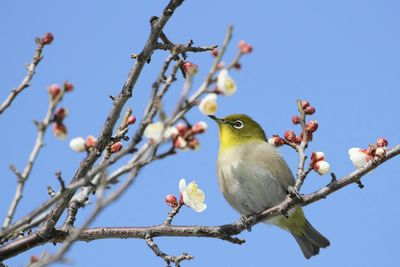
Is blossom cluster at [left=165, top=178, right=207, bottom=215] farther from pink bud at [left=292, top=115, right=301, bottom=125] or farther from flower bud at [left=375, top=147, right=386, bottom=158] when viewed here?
flower bud at [left=375, top=147, right=386, bottom=158]

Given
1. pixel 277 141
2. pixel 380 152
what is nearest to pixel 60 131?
pixel 380 152

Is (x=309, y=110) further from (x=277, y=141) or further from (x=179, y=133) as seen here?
(x=179, y=133)

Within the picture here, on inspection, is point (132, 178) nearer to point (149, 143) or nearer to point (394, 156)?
point (149, 143)

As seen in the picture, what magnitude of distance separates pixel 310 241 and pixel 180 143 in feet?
14.1

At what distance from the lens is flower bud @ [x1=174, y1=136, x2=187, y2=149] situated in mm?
3035

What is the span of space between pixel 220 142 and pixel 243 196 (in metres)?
1.10

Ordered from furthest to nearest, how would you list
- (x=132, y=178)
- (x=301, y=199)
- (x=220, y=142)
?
(x=220, y=142) → (x=301, y=199) → (x=132, y=178)

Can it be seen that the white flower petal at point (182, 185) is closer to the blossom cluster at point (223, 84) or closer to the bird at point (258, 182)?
the bird at point (258, 182)

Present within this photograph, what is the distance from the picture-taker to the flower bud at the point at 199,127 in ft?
10.2

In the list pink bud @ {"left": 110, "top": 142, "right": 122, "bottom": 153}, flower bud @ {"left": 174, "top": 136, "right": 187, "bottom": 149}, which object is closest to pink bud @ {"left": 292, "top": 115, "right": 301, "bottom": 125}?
pink bud @ {"left": 110, "top": 142, "right": 122, "bottom": 153}

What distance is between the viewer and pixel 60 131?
10.3 feet

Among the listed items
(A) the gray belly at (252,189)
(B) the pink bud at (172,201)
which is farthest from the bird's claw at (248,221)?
(A) the gray belly at (252,189)

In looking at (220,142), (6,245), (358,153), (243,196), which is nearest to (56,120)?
(6,245)

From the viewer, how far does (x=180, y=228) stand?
4.92 metres
